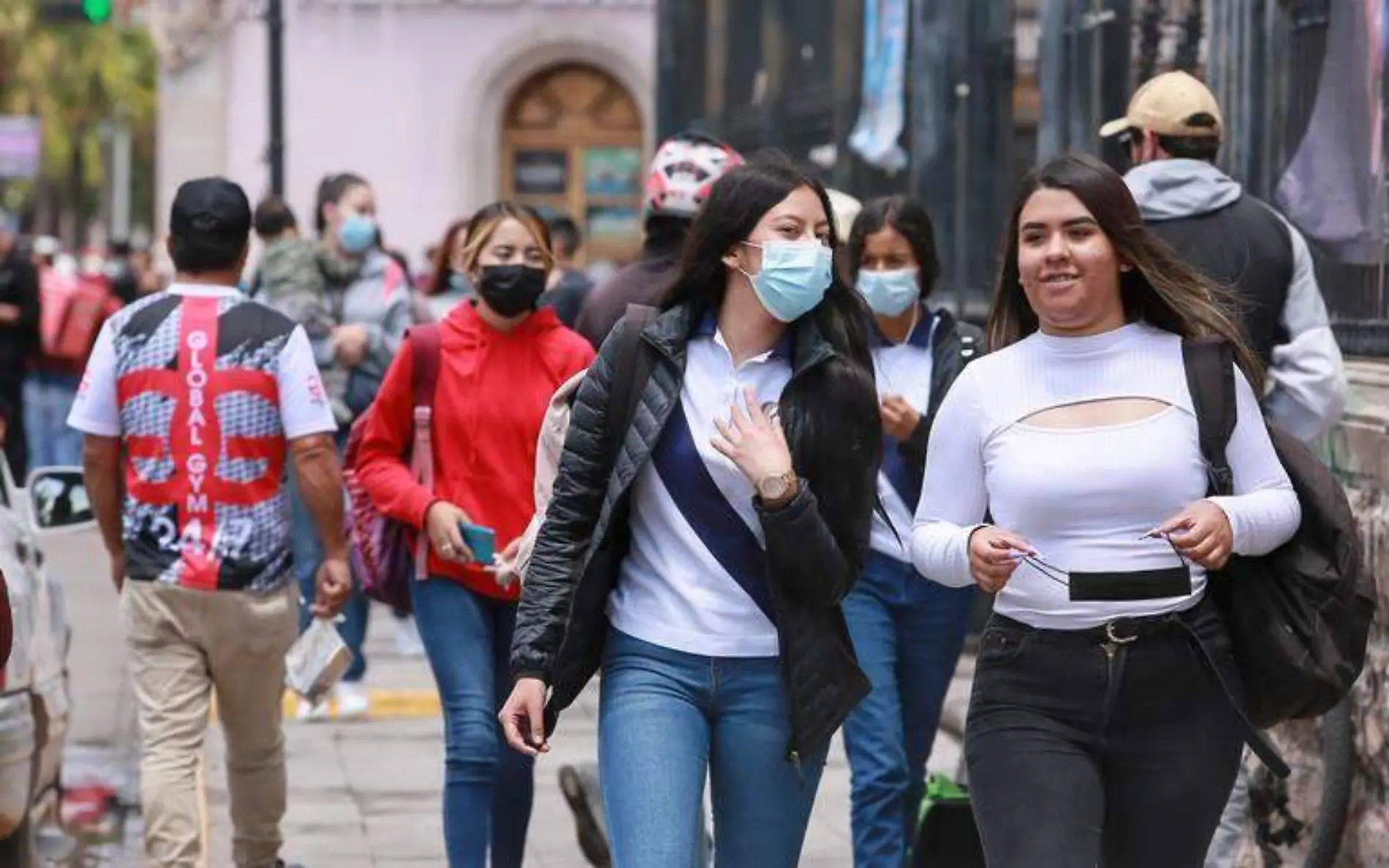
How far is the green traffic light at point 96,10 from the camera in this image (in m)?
19.7

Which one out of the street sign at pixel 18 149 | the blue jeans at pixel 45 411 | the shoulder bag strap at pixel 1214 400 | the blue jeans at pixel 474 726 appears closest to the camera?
the shoulder bag strap at pixel 1214 400

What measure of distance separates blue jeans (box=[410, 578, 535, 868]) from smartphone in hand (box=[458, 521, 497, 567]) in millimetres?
147

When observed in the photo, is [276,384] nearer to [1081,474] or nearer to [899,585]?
[899,585]

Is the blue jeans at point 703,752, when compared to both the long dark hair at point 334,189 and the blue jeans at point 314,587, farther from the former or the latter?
the long dark hair at point 334,189

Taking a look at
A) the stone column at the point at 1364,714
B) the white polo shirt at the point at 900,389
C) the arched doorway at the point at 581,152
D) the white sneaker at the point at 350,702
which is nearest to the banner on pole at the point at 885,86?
the white sneaker at the point at 350,702

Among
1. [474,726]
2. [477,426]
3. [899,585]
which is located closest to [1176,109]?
[899,585]

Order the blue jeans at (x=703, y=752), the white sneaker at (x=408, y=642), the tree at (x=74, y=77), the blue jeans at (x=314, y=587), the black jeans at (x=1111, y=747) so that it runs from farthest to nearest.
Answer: the tree at (x=74, y=77) < the white sneaker at (x=408, y=642) < the blue jeans at (x=314, y=587) < the blue jeans at (x=703, y=752) < the black jeans at (x=1111, y=747)

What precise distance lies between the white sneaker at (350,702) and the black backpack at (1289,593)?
23.7ft

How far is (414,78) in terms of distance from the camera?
33094 millimetres

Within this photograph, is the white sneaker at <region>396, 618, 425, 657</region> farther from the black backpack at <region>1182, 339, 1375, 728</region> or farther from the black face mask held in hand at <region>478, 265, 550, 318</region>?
the black backpack at <region>1182, 339, 1375, 728</region>

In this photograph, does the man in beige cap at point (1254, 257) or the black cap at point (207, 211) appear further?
the black cap at point (207, 211)

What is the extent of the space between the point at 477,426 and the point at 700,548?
2133 mm

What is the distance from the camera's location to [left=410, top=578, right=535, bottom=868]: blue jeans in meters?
7.08

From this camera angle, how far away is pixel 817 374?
5.45 meters
